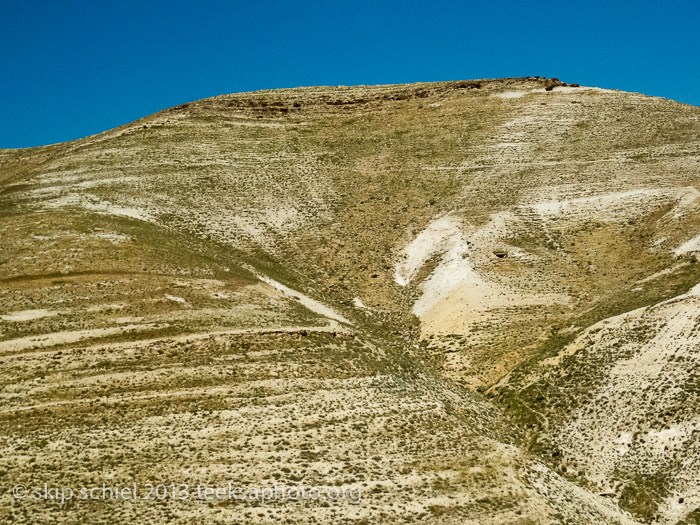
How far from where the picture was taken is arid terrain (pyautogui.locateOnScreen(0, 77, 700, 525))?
84.6 ft

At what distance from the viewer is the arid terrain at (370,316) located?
25.8 metres

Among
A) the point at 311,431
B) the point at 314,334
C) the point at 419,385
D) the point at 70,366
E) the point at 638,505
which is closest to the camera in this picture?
the point at 638,505

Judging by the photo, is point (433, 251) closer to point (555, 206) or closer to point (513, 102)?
point (555, 206)

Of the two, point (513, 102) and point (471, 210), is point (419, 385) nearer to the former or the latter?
point (471, 210)

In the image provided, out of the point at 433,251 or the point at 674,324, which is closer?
the point at 674,324

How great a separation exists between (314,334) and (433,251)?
1798 centimetres

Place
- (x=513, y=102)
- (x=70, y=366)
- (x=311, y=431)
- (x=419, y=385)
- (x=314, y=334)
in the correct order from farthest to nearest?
(x=513, y=102), (x=314, y=334), (x=419, y=385), (x=70, y=366), (x=311, y=431)

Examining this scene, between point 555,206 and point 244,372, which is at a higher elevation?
point 555,206

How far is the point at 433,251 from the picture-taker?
52125mm

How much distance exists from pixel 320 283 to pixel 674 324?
26186mm

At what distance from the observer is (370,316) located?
45250mm

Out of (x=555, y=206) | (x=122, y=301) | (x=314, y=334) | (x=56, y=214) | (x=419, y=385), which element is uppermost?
(x=56, y=214)

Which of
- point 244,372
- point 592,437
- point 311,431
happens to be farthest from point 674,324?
point 244,372

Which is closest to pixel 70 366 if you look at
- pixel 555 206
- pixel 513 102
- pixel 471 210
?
pixel 471 210
